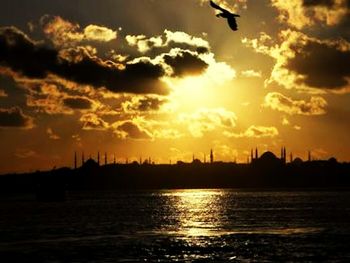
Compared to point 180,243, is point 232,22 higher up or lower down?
higher up

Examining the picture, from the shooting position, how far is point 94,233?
97.9 metres

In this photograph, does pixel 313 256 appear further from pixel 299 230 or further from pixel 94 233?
pixel 94 233

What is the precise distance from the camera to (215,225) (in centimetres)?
11306

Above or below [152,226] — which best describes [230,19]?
above

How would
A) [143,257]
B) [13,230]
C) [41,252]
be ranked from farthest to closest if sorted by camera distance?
1. [13,230]
2. [41,252]
3. [143,257]

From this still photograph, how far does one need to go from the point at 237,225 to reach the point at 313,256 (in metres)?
46.2

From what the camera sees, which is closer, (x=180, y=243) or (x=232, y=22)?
(x=232, y=22)

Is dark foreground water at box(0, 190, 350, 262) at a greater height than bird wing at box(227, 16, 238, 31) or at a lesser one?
lesser

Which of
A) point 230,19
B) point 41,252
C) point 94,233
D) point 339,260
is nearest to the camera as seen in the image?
point 230,19

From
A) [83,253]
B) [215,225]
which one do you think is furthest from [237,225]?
[83,253]

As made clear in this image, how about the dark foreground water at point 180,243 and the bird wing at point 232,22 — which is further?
the dark foreground water at point 180,243

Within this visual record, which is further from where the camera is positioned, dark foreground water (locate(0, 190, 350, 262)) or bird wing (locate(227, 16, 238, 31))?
dark foreground water (locate(0, 190, 350, 262))

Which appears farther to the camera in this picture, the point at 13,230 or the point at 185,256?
the point at 13,230

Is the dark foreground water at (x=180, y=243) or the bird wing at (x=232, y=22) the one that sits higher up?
the bird wing at (x=232, y=22)
